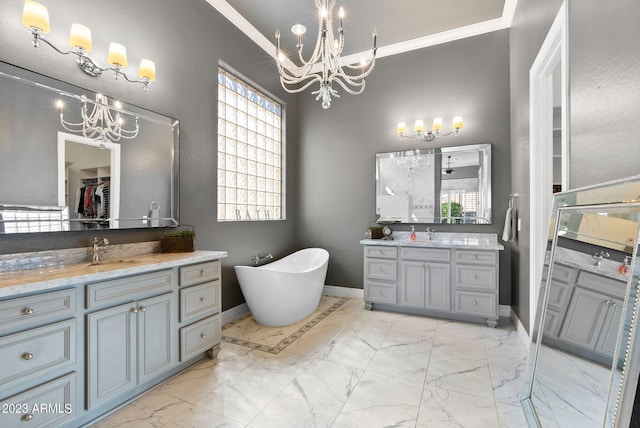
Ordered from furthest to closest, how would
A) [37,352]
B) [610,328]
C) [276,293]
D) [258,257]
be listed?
[258,257] → [276,293] → [37,352] → [610,328]

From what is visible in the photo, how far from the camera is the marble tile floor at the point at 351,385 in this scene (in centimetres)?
169

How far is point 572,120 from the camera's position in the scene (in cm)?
158

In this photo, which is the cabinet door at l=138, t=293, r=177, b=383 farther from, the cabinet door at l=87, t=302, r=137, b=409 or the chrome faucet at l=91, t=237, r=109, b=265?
the chrome faucet at l=91, t=237, r=109, b=265

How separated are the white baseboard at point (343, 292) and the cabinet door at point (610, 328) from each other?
125 inches

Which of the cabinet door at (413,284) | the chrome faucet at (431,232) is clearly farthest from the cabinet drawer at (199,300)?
the chrome faucet at (431,232)

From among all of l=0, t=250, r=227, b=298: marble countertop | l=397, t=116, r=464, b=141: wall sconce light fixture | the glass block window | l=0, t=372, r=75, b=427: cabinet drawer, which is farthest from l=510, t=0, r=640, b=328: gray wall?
the glass block window

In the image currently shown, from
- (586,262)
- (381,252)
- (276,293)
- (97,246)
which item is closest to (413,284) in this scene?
(381,252)

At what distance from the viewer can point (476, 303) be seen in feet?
10.2

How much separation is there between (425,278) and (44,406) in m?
3.15

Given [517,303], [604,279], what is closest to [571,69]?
[604,279]

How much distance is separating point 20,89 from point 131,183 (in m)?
0.82

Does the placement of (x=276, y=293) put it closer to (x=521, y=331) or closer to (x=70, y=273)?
(x=70, y=273)

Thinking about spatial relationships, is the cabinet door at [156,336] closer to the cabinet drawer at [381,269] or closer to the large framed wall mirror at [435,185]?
the cabinet drawer at [381,269]

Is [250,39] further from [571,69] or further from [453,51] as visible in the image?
[571,69]
